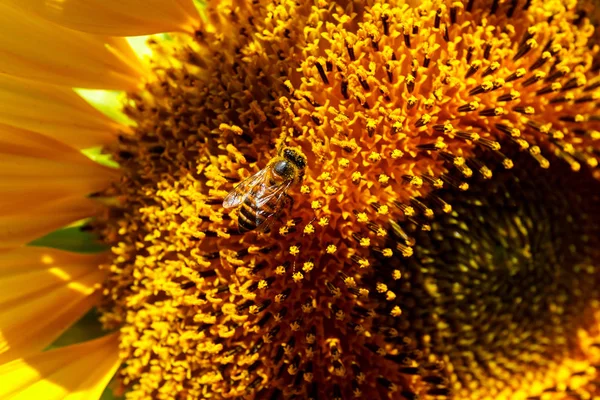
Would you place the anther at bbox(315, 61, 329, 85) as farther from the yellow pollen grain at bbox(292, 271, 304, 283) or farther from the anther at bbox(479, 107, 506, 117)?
the yellow pollen grain at bbox(292, 271, 304, 283)

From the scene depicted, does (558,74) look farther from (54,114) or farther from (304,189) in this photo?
(54,114)

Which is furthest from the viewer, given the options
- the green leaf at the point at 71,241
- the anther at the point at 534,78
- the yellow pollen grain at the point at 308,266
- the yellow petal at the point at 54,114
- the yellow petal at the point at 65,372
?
the green leaf at the point at 71,241

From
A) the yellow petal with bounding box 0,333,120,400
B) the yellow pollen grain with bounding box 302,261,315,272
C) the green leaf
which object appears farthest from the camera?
the green leaf

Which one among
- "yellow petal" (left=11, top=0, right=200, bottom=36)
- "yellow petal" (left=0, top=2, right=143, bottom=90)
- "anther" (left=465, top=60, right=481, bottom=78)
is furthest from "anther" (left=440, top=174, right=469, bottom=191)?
"yellow petal" (left=0, top=2, right=143, bottom=90)

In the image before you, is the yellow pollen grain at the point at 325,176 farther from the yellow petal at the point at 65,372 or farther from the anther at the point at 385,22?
the yellow petal at the point at 65,372

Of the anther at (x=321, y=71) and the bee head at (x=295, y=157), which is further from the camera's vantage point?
the anther at (x=321, y=71)

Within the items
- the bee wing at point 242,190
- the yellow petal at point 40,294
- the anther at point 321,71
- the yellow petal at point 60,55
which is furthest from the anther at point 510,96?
the yellow petal at point 40,294
